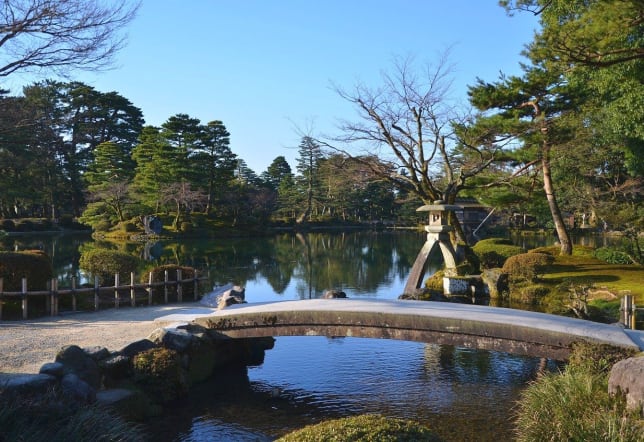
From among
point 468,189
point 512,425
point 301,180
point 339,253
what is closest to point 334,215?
point 301,180

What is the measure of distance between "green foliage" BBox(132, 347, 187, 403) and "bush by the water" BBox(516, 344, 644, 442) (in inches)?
172

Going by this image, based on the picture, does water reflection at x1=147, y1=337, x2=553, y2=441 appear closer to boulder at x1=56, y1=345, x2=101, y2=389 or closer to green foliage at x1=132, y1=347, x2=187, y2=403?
green foliage at x1=132, y1=347, x2=187, y2=403

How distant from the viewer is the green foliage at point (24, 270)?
1023cm

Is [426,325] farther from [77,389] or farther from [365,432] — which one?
[77,389]

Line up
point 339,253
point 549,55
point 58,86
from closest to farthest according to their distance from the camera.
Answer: point 549,55
point 339,253
point 58,86

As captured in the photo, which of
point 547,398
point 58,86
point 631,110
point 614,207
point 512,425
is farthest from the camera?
point 58,86

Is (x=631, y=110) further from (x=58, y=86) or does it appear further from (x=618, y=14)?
(x=58, y=86)

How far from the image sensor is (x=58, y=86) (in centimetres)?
4706

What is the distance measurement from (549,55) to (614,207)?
1127cm

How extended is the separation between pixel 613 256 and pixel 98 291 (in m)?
17.6

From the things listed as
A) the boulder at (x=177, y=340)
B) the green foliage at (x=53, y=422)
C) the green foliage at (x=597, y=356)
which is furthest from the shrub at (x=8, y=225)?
the green foliage at (x=597, y=356)

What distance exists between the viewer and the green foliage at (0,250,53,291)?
10234mm

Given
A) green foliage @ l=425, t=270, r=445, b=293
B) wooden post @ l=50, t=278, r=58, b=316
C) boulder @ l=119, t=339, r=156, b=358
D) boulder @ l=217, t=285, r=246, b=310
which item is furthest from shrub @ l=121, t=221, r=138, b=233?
boulder @ l=119, t=339, r=156, b=358

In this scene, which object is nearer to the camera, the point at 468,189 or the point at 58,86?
the point at 468,189
